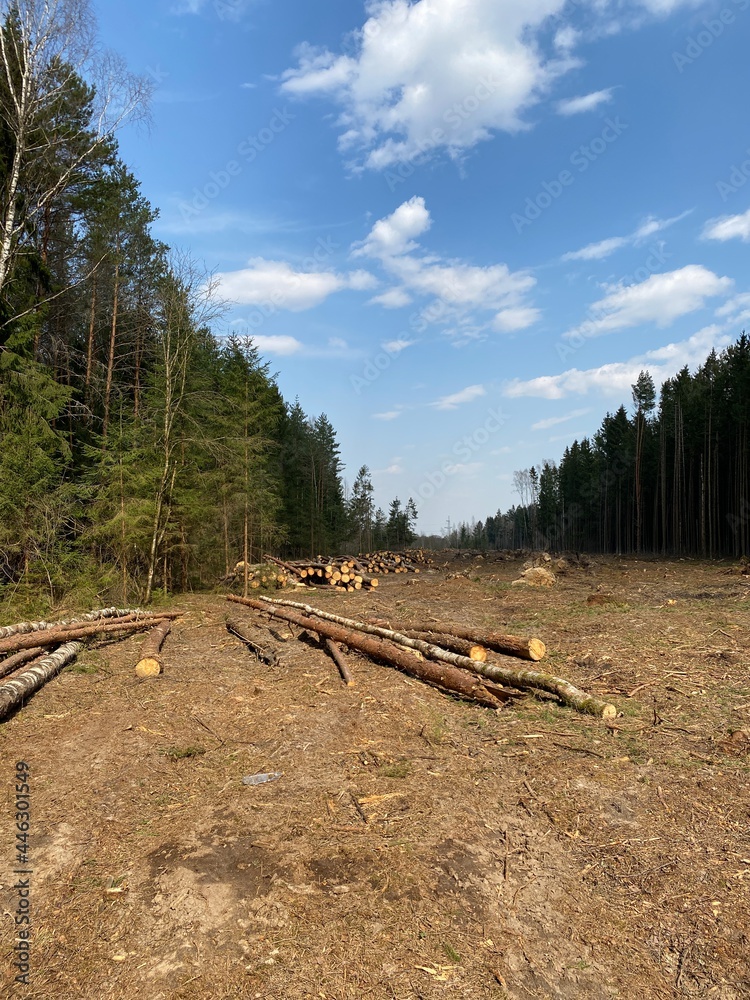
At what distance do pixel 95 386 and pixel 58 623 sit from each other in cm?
1019

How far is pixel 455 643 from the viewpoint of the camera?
8594 mm

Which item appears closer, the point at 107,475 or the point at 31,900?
the point at 31,900

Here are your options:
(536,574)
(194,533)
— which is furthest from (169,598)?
(536,574)

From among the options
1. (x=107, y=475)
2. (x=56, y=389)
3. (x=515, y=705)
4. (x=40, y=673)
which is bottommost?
(x=515, y=705)

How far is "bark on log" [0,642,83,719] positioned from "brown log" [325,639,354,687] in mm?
4477

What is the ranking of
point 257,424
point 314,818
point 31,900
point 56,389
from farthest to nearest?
point 257,424, point 56,389, point 314,818, point 31,900

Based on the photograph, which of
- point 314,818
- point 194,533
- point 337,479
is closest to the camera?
point 314,818

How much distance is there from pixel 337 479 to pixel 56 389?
131ft

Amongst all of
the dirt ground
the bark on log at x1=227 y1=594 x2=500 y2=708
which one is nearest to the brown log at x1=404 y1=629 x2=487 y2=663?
the bark on log at x1=227 y1=594 x2=500 y2=708

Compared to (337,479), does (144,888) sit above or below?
below

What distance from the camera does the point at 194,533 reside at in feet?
59.3

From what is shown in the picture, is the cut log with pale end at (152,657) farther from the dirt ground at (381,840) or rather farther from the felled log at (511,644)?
the felled log at (511,644)

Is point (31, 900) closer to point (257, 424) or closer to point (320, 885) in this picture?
point (320, 885)

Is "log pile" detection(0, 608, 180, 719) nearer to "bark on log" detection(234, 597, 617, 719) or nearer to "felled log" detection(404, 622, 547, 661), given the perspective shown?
"bark on log" detection(234, 597, 617, 719)
